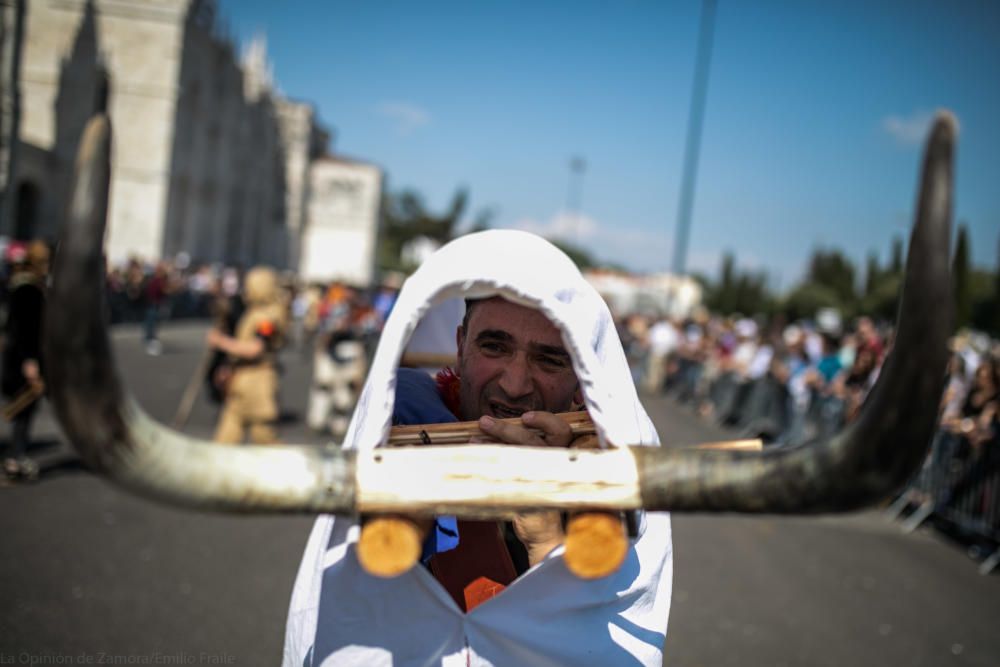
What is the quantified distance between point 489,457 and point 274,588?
4688mm

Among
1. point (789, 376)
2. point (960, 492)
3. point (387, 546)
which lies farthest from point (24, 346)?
point (789, 376)

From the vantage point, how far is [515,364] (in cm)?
216

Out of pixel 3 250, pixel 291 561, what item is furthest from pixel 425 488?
pixel 3 250

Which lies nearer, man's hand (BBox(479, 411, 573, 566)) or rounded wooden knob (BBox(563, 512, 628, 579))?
rounded wooden knob (BBox(563, 512, 628, 579))

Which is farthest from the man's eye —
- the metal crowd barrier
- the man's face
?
the metal crowd barrier

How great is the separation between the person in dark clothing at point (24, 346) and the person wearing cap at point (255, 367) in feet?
5.67

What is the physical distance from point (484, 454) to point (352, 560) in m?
Result: 0.49

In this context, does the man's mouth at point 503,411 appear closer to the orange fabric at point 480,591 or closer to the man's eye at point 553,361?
the man's eye at point 553,361

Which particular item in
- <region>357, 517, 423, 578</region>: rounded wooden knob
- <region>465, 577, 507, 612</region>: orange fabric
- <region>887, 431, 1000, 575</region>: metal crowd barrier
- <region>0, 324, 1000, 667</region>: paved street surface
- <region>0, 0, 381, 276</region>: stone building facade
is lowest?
<region>0, 324, 1000, 667</region>: paved street surface

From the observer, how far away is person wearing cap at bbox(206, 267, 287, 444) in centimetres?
814

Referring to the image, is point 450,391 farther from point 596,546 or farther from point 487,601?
point 596,546

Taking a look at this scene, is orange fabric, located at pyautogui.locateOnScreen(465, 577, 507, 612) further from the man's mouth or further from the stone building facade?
the stone building facade

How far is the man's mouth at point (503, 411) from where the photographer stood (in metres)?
2.19

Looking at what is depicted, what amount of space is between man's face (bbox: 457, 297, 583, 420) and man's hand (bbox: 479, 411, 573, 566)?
0.28 metres
